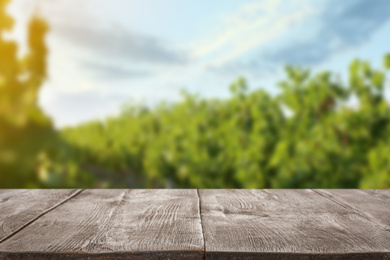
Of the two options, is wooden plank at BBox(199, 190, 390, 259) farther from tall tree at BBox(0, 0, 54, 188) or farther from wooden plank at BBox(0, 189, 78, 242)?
tall tree at BBox(0, 0, 54, 188)

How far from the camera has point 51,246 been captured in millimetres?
825

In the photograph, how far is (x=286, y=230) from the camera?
3.09 feet

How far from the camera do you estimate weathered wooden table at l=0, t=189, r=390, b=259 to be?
0.80 m

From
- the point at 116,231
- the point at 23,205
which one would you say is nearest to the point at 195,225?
the point at 116,231

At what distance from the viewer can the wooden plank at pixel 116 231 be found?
79 cm

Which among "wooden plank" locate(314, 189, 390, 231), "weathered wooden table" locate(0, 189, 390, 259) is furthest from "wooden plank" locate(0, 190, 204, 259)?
"wooden plank" locate(314, 189, 390, 231)

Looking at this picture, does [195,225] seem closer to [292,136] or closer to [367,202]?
[367,202]

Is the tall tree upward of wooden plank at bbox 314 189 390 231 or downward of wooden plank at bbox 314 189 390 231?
upward

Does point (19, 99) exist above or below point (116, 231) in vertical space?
above

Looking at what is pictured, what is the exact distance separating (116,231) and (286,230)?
389 millimetres

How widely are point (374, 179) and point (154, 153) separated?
463cm

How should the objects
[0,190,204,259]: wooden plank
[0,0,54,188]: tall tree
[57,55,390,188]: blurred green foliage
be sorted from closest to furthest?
1. [0,190,204,259]: wooden plank
2. [0,0,54,188]: tall tree
3. [57,55,390,188]: blurred green foliage

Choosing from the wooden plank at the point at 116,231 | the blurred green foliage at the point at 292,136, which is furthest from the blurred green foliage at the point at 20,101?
the wooden plank at the point at 116,231

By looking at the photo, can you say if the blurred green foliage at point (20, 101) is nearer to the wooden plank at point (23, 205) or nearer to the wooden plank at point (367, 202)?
the wooden plank at point (23, 205)
